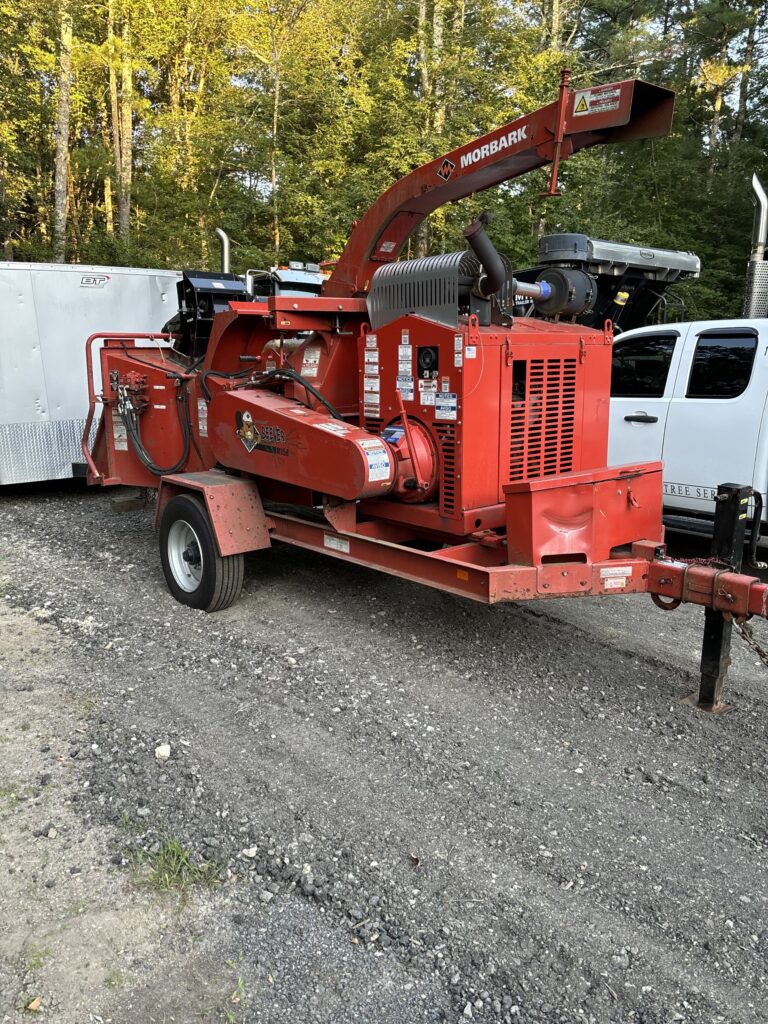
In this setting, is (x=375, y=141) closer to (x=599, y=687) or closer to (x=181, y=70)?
(x=181, y=70)

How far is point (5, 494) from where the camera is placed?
33.6 feet

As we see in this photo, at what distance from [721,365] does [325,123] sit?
15.7 m

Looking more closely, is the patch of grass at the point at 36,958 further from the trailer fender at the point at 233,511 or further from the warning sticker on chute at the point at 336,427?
the trailer fender at the point at 233,511

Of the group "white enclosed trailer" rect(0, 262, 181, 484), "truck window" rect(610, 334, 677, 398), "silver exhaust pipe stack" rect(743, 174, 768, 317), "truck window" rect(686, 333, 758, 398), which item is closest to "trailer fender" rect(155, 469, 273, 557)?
"truck window" rect(610, 334, 677, 398)

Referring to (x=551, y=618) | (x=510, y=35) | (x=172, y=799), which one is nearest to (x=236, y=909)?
(x=172, y=799)

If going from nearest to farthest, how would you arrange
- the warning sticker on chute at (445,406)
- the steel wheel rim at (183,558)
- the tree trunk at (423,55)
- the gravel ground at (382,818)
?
the gravel ground at (382,818) → the warning sticker on chute at (445,406) → the steel wheel rim at (183,558) → the tree trunk at (423,55)

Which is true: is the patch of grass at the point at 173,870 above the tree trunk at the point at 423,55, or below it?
below

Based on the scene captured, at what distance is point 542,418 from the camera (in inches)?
194

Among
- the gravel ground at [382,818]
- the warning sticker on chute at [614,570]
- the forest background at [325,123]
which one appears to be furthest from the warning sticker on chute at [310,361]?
the forest background at [325,123]

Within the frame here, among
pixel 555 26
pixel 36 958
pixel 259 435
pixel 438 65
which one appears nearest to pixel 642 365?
pixel 259 435

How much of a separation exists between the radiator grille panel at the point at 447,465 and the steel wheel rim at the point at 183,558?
214 cm

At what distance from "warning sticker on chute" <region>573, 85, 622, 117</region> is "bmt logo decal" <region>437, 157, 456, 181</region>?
861 mm

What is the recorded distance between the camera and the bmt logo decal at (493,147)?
15.1 ft

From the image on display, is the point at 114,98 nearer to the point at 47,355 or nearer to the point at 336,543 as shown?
the point at 47,355
